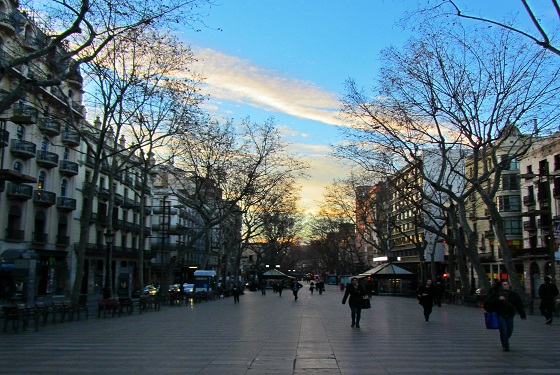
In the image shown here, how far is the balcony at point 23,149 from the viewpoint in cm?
4022

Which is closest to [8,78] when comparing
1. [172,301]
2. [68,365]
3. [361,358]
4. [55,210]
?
[55,210]

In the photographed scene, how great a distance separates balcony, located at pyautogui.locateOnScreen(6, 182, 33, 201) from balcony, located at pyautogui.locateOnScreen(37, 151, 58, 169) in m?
2.50

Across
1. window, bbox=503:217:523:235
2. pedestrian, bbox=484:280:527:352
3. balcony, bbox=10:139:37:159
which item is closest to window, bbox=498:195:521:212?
window, bbox=503:217:523:235

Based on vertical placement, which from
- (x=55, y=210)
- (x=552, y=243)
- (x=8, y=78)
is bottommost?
(x=552, y=243)

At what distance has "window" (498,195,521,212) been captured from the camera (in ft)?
196

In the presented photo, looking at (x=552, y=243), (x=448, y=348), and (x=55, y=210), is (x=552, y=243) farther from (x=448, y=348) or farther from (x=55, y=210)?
(x=55, y=210)

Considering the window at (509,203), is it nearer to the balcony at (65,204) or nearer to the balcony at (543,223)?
the balcony at (543,223)

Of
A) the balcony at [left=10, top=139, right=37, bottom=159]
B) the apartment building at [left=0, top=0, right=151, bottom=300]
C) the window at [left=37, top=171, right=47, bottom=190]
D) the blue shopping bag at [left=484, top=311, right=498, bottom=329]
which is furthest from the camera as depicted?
the window at [left=37, top=171, right=47, bottom=190]

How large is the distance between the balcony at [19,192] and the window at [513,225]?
158 ft

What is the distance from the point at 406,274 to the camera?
1924 inches

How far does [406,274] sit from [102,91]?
1314 inches

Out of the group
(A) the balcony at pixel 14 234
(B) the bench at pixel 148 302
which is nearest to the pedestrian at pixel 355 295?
(B) the bench at pixel 148 302

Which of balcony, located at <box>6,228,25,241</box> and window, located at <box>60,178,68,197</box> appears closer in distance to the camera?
balcony, located at <box>6,228,25,241</box>

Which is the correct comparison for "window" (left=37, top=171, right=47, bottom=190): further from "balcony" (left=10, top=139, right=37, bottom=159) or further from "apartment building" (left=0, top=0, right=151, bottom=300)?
"balcony" (left=10, top=139, right=37, bottom=159)
